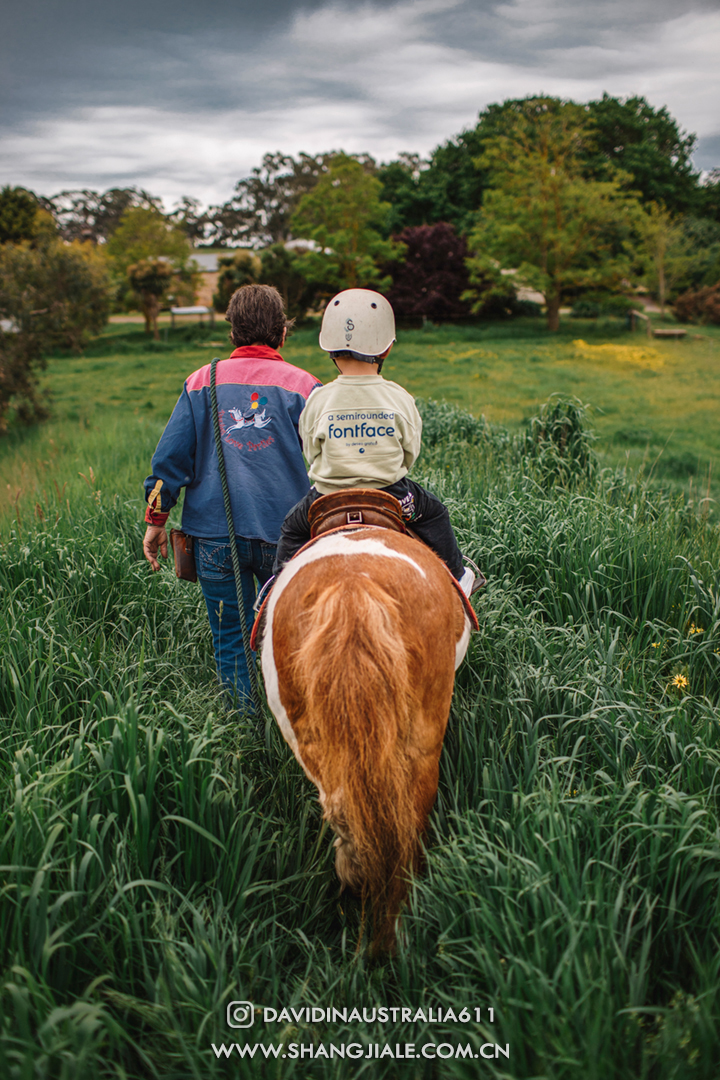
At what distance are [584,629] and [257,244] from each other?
247 ft

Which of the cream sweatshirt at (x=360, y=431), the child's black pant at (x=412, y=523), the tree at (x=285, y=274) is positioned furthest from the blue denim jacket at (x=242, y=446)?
the tree at (x=285, y=274)

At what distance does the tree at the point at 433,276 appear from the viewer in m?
28.2

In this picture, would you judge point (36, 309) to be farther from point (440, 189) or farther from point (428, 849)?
point (440, 189)

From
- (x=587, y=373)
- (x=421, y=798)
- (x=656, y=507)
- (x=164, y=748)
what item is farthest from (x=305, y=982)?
(x=587, y=373)

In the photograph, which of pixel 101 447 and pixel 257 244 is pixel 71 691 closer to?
pixel 101 447

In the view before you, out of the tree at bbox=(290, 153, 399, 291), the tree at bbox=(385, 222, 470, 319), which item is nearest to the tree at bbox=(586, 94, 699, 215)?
the tree at bbox=(385, 222, 470, 319)

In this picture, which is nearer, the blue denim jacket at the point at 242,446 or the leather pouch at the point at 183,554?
the blue denim jacket at the point at 242,446

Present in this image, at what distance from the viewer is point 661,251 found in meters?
26.1

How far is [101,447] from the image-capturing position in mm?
8891

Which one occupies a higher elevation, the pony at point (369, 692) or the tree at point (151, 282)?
the tree at point (151, 282)

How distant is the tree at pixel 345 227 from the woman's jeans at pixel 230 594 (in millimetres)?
26917

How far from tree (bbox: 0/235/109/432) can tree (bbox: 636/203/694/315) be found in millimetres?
21321

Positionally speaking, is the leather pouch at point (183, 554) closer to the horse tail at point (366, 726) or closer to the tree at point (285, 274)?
the horse tail at point (366, 726)

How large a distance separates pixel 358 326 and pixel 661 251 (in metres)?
29.6
